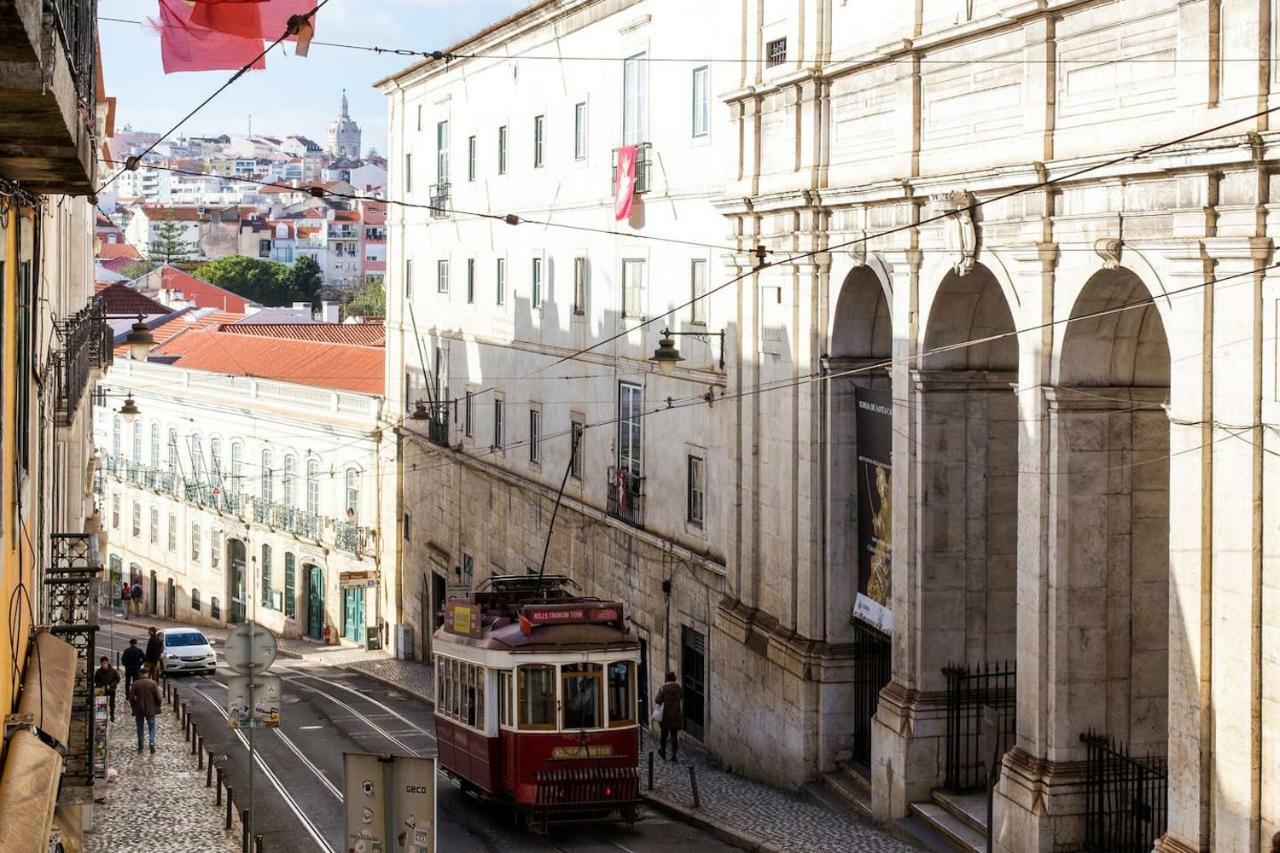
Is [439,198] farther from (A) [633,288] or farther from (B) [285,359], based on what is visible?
(B) [285,359]

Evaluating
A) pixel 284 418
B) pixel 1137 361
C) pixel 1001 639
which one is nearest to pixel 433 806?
pixel 1137 361

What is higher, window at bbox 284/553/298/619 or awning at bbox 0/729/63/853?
awning at bbox 0/729/63/853

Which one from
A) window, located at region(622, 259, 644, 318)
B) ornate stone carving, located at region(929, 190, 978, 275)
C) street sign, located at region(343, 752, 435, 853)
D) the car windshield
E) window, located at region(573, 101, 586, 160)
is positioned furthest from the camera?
the car windshield

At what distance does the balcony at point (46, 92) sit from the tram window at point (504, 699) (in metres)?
9.83

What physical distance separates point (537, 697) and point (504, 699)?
39 cm

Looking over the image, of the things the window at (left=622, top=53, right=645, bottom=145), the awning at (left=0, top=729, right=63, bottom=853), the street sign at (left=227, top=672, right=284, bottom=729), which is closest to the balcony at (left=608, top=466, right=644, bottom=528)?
the window at (left=622, top=53, right=645, bottom=145)

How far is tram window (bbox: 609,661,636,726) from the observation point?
20125 millimetres

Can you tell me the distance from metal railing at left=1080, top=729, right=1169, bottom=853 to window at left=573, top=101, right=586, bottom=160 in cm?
1780

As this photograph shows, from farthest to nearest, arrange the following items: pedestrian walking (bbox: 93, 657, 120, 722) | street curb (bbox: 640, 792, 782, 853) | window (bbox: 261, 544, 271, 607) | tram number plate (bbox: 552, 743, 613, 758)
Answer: window (bbox: 261, 544, 271, 607) < pedestrian walking (bbox: 93, 657, 120, 722) < tram number plate (bbox: 552, 743, 613, 758) < street curb (bbox: 640, 792, 782, 853)

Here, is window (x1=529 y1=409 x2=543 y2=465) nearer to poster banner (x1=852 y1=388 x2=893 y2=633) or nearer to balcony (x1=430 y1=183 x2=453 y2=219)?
balcony (x1=430 y1=183 x2=453 y2=219)

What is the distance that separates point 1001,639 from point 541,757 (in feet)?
16.5

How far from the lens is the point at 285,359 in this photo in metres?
57.8

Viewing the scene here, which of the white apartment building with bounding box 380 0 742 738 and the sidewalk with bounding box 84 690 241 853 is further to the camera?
the white apartment building with bounding box 380 0 742 738

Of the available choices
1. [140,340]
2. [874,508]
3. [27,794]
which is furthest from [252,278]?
[27,794]
